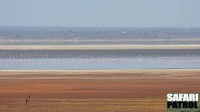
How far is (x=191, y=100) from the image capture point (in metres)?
20.1

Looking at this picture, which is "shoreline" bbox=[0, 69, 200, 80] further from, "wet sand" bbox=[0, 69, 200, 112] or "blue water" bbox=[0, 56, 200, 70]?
"blue water" bbox=[0, 56, 200, 70]

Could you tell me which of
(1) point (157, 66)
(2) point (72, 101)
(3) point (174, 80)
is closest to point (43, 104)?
(2) point (72, 101)

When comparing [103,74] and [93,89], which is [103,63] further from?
[93,89]

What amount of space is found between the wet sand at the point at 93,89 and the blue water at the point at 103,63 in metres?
2.16

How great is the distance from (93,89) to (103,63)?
11.7m

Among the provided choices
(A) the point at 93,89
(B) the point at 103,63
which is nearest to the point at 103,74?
(A) the point at 93,89

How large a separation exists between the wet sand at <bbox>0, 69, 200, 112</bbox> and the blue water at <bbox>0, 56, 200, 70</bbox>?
2.16 meters

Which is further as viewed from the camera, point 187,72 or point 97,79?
point 187,72

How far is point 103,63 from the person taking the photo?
1610 inches

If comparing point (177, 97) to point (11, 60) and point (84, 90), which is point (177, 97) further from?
point (11, 60)

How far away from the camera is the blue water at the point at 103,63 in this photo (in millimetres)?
38106

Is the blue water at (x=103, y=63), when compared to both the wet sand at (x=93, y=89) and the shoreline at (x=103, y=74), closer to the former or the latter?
the shoreline at (x=103, y=74)

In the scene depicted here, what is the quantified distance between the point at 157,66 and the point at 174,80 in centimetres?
655

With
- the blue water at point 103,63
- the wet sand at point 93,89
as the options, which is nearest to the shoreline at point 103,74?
the wet sand at point 93,89
